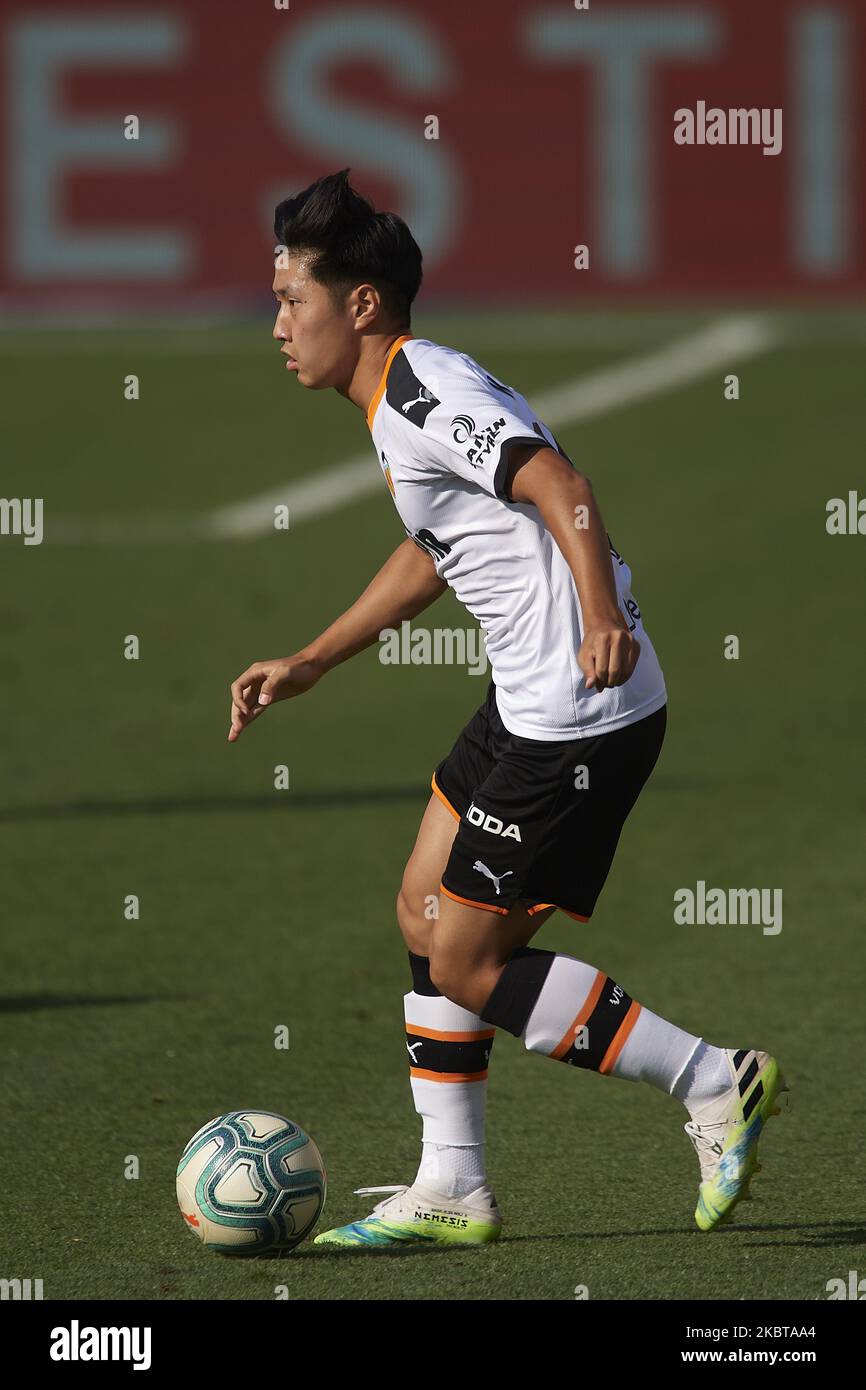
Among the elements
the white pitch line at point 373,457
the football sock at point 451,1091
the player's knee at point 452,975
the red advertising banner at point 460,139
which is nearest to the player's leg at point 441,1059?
the football sock at point 451,1091

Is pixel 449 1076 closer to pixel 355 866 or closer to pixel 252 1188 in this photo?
pixel 252 1188

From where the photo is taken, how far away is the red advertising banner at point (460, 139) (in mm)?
20438

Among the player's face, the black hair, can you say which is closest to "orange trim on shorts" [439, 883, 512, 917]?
the player's face

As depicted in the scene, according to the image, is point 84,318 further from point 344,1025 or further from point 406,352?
point 406,352

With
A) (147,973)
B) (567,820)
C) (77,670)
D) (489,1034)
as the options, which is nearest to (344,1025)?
(147,973)

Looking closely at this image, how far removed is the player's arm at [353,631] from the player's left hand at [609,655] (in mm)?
762

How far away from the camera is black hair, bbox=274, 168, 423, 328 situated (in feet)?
14.0

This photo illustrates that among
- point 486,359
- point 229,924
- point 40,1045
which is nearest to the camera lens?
point 40,1045

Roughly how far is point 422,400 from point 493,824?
0.79 meters

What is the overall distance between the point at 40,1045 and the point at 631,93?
52.7ft

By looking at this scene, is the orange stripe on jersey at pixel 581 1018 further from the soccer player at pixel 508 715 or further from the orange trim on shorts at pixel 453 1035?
the orange trim on shorts at pixel 453 1035

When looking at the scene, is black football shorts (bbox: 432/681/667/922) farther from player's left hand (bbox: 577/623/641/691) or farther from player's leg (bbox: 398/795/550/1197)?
player's left hand (bbox: 577/623/641/691)

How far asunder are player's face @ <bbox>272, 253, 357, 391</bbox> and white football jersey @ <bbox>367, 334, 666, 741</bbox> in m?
0.10

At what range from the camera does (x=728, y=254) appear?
818 inches
